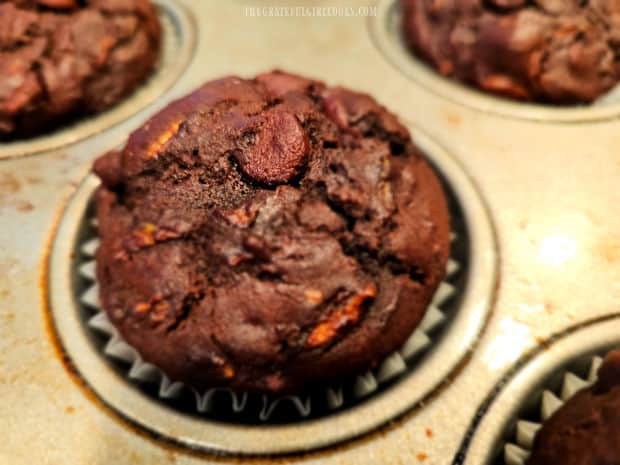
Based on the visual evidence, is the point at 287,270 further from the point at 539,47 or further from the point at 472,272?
the point at 539,47

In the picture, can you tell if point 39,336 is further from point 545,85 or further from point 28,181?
point 545,85

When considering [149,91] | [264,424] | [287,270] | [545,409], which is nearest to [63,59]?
[149,91]

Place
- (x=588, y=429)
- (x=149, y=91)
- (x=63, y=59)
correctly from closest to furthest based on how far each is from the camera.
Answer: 1. (x=588, y=429)
2. (x=63, y=59)
3. (x=149, y=91)

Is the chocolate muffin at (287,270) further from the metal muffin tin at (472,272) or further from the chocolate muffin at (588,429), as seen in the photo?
the chocolate muffin at (588,429)

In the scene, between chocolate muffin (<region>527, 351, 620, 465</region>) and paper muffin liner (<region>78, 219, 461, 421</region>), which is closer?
chocolate muffin (<region>527, 351, 620, 465</region>)

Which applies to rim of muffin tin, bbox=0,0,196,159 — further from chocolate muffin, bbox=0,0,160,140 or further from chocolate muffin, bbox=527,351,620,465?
chocolate muffin, bbox=527,351,620,465

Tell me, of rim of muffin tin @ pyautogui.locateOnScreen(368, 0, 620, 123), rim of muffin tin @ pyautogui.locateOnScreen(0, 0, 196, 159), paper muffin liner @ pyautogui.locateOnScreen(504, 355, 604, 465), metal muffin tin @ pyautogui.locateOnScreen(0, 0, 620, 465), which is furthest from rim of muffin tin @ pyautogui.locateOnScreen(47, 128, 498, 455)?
rim of muffin tin @ pyautogui.locateOnScreen(368, 0, 620, 123)
